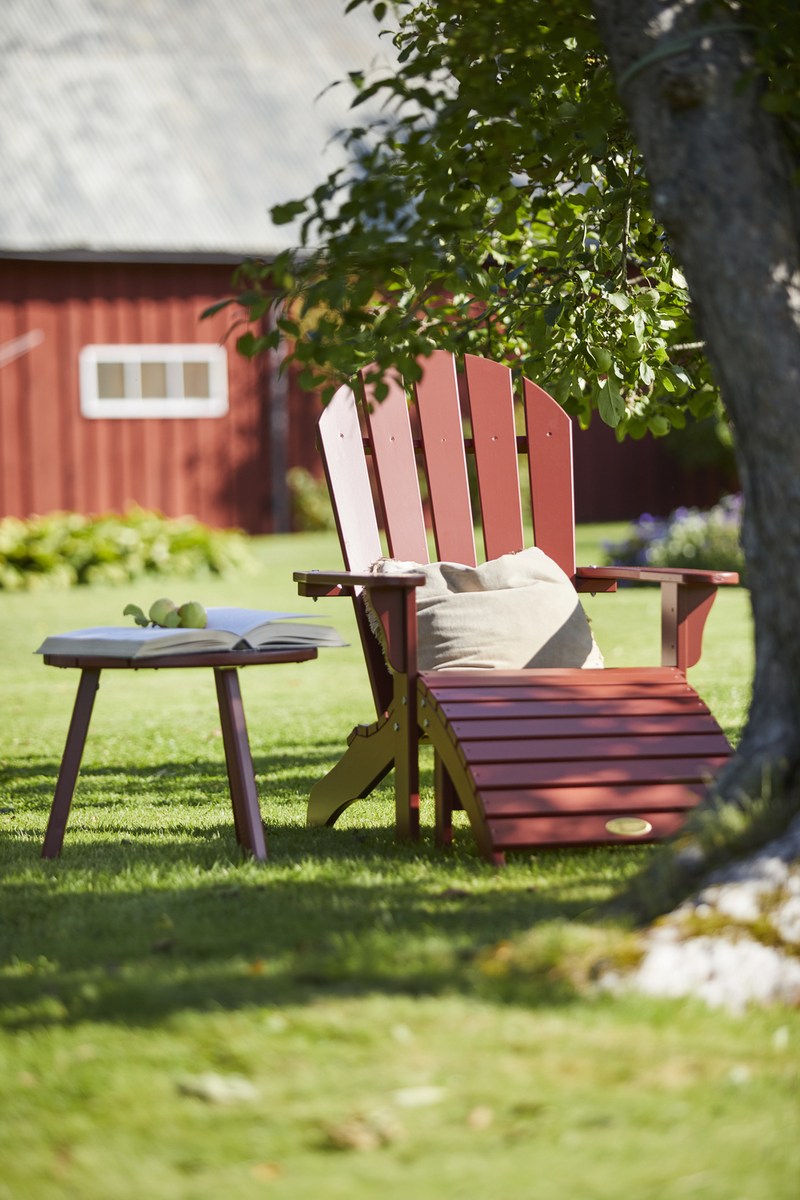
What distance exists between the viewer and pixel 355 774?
378cm

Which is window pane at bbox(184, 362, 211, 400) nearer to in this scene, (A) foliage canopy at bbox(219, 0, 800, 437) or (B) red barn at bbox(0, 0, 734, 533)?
(B) red barn at bbox(0, 0, 734, 533)

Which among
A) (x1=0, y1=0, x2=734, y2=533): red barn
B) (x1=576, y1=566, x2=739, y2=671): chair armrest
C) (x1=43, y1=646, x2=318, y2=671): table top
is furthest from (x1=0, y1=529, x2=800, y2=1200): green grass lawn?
(x1=0, y1=0, x2=734, y2=533): red barn

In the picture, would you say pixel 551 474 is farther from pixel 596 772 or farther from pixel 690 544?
pixel 690 544

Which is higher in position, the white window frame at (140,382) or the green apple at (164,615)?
the white window frame at (140,382)

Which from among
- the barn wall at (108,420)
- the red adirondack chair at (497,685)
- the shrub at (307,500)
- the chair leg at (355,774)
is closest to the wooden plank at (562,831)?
the red adirondack chair at (497,685)

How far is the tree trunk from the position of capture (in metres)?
2.47

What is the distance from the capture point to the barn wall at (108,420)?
1413cm

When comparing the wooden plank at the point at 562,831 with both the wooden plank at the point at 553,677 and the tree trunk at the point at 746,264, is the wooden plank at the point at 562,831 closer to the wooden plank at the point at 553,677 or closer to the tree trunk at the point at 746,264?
the wooden plank at the point at 553,677

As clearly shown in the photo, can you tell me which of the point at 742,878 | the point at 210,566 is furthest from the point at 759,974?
the point at 210,566

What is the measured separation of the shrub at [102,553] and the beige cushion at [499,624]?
787cm

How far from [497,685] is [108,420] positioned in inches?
454

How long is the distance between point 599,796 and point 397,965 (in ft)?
3.22

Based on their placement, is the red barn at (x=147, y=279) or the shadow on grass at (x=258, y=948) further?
the red barn at (x=147, y=279)

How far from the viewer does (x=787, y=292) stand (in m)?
2.47
